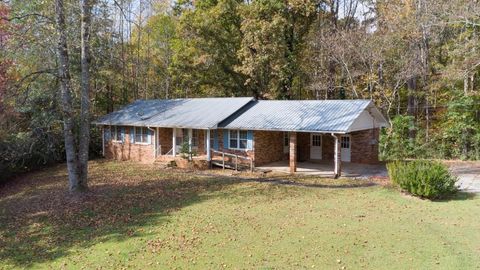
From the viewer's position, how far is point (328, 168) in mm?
19750

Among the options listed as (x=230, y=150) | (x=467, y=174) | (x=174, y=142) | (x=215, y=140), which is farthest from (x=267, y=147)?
(x=467, y=174)

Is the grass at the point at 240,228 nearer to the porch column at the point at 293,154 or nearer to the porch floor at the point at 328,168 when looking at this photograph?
the porch floor at the point at 328,168

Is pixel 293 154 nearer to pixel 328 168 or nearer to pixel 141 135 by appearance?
pixel 328 168

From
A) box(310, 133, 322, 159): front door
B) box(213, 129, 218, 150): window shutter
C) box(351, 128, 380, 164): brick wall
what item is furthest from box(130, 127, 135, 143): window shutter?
box(351, 128, 380, 164): brick wall

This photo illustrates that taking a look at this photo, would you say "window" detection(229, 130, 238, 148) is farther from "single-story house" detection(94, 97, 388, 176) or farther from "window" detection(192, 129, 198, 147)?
"window" detection(192, 129, 198, 147)

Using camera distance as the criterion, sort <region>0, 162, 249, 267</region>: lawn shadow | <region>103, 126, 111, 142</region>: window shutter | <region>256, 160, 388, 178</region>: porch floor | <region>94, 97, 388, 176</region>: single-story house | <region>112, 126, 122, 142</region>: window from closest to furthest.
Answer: <region>0, 162, 249, 267</region>: lawn shadow < <region>256, 160, 388, 178</region>: porch floor < <region>94, 97, 388, 176</region>: single-story house < <region>112, 126, 122, 142</region>: window < <region>103, 126, 111, 142</region>: window shutter

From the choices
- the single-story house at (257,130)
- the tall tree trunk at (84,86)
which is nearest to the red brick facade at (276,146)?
the single-story house at (257,130)

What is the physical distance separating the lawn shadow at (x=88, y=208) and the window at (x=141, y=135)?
419 centimetres

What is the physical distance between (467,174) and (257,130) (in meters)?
10.1

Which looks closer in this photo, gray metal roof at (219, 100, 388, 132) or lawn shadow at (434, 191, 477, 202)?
lawn shadow at (434, 191, 477, 202)

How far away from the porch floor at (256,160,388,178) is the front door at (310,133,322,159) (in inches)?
23.4

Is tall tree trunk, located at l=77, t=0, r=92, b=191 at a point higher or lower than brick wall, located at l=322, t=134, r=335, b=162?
higher

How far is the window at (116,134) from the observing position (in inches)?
1016

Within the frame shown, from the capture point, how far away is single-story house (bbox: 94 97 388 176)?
18.8 meters
